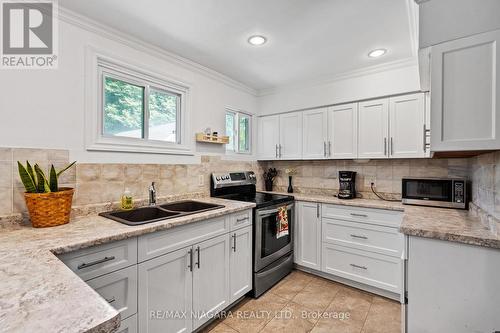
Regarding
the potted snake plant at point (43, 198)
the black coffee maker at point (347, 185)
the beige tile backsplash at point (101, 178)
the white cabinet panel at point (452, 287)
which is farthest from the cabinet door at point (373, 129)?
the potted snake plant at point (43, 198)

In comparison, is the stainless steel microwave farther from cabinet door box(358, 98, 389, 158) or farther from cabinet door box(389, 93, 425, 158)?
cabinet door box(358, 98, 389, 158)

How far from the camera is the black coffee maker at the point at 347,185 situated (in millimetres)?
2797

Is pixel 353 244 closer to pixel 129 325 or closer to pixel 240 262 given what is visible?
pixel 240 262

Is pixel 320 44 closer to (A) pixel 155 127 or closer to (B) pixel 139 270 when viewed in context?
(A) pixel 155 127

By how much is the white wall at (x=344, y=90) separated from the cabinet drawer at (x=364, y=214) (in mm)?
1251

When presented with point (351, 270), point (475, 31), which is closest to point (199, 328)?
point (351, 270)

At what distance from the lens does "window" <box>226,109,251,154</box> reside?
319 cm

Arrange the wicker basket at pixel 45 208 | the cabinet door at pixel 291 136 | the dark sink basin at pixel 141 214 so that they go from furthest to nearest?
the cabinet door at pixel 291 136, the dark sink basin at pixel 141 214, the wicker basket at pixel 45 208

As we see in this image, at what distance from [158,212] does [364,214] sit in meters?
2.03

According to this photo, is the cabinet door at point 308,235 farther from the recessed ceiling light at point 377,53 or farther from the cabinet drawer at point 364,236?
the recessed ceiling light at point 377,53

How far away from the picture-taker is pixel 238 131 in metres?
3.29

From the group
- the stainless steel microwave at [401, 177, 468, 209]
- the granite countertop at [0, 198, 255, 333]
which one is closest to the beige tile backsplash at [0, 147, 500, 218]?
the stainless steel microwave at [401, 177, 468, 209]

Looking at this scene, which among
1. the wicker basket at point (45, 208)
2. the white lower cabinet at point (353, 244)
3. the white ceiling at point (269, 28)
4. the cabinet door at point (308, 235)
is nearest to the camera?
the wicker basket at point (45, 208)

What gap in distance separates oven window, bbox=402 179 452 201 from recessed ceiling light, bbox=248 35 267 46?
1.98 metres
